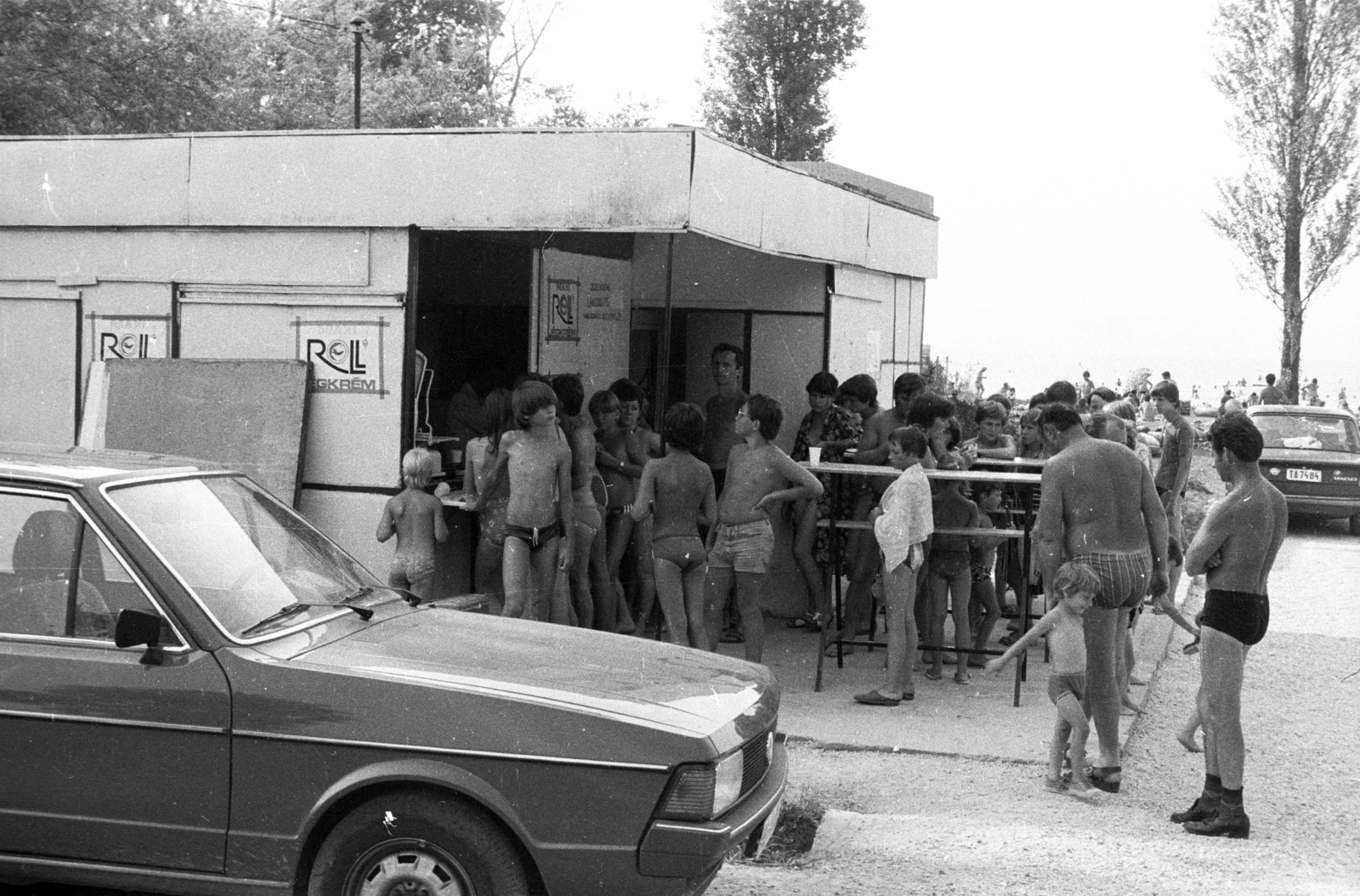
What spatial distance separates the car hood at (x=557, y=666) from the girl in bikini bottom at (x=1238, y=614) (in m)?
2.15

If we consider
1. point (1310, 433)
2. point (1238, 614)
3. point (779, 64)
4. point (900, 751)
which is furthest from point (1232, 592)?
point (779, 64)

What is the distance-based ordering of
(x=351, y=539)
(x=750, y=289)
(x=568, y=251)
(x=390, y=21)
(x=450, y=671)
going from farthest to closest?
(x=390, y=21)
(x=750, y=289)
(x=568, y=251)
(x=351, y=539)
(x=450, y=671)

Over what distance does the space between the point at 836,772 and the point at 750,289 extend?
5.42 m

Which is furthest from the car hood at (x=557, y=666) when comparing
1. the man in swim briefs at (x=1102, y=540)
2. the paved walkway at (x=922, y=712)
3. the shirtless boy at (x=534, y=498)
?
the shirtless boy at (x=534, y=498)

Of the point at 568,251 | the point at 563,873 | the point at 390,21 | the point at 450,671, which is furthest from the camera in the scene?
the point at 390,21

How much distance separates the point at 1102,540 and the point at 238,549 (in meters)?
3.86

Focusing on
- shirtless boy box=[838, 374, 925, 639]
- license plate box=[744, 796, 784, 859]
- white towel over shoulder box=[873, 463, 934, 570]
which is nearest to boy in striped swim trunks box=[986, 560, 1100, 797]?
white towel over shoulder box=[873, 463, 934, 570]

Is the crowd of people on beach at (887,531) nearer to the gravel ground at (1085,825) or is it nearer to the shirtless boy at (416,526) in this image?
the shirtless boy at (416,526)

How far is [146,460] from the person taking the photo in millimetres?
4938

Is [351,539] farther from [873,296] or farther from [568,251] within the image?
[873,296]

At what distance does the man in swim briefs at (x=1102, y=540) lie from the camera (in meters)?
6.49

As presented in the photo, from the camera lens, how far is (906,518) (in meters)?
7.75

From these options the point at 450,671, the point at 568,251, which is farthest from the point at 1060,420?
the point at 568,251

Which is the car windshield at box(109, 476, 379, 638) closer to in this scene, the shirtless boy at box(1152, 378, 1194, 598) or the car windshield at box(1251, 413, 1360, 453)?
the shirtless boy at box(1152, 378, 1194, 598)
